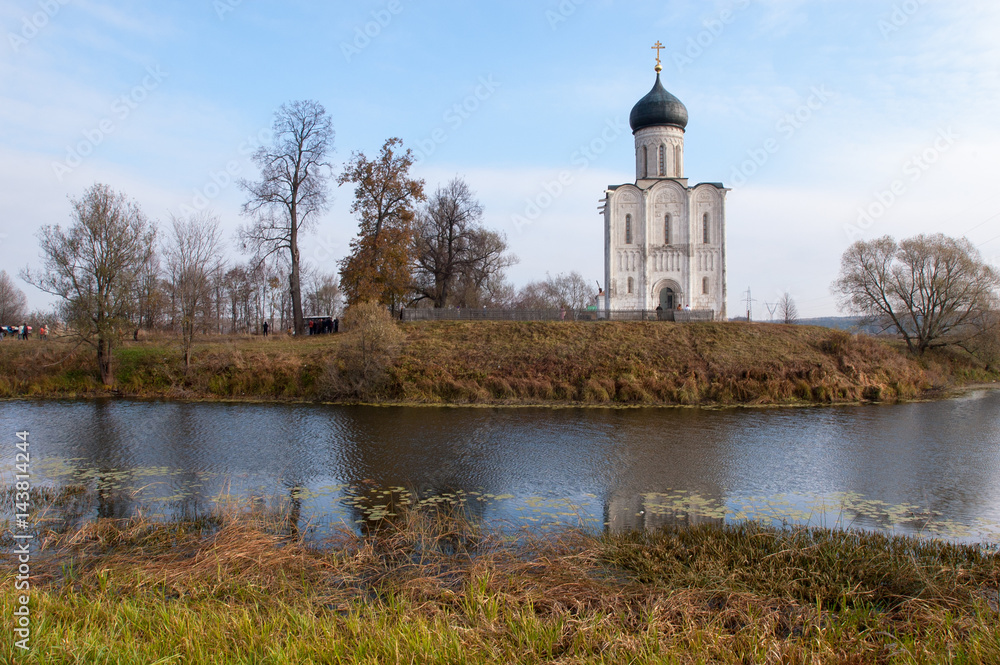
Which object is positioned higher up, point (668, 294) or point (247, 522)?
point (668, 294)

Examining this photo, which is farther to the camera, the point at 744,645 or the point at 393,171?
the point at 393,171

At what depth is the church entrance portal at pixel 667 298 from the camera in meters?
38.0

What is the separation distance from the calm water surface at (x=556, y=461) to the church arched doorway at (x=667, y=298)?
58.2 ft

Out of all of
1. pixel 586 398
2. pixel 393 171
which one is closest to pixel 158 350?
pixel 393 171

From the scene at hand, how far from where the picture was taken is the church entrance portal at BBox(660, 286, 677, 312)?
125 ft

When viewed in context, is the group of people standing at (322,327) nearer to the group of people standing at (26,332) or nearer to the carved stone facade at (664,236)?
the group of people standing at (26,332)

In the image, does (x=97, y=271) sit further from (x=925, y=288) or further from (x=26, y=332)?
(x=925, y=288)

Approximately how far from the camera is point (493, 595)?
6.16m

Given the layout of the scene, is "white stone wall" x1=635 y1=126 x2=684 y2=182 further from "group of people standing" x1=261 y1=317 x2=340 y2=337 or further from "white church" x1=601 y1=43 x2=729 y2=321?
"group of people standing" x1=261 y1=317 x2=340 y2=337

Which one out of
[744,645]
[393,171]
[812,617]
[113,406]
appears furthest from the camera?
[393,171]

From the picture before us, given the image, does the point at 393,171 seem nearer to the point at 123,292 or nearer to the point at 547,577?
the point at 123,292

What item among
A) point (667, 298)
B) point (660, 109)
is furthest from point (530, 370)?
point (660, 109)

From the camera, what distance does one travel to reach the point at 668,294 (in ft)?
125

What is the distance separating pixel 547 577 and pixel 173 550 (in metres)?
4.62
